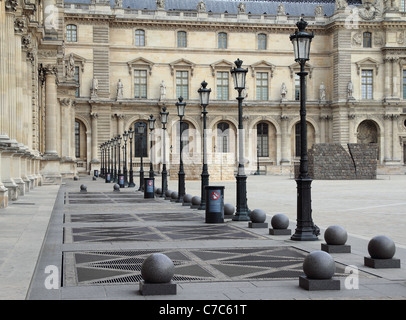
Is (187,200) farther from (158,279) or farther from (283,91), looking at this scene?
(283,91)

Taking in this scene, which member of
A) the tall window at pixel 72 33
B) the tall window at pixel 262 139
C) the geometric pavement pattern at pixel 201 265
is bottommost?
the geometric pavement pattern at pixel 201 265

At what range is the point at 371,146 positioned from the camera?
59000 mm

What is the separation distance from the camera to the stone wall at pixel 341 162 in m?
57.4

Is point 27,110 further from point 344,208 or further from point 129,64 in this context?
point 129,64

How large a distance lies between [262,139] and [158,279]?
71.9m

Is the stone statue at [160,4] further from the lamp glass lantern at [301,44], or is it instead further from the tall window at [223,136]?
the lamp glass lantern at [301,44]

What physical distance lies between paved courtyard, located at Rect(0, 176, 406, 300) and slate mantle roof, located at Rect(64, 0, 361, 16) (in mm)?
61083

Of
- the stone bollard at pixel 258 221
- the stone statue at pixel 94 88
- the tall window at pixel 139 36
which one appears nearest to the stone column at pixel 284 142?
the tall window at pixel 139 36

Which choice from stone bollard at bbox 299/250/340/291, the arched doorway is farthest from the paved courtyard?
the arched doorway

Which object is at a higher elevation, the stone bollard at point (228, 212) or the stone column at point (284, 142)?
the stone column at point (284, 142)

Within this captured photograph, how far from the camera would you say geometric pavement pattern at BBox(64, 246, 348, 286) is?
9773mm

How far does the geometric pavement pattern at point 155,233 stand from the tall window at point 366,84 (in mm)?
66286

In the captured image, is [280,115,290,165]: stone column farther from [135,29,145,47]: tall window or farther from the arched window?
[135,29,145,47]: tall window
